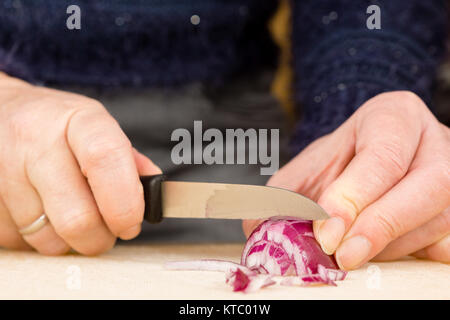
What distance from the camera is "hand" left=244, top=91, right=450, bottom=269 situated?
85cm

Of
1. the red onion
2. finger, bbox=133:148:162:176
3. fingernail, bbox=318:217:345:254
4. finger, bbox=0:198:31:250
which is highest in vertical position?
finger, bbox=133:148:162:176

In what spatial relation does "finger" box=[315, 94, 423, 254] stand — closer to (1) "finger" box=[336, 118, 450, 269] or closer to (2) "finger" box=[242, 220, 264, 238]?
(1) "finger" box=[336, 118, 450, 269]

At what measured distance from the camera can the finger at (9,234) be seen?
1005 millimetres

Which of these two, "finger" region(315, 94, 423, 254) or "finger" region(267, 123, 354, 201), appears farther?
"finger" region(267, 123, 354, 201)

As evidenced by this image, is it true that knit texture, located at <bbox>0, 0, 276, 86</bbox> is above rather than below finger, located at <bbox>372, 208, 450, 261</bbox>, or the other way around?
above

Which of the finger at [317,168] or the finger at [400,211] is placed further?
the finger at [317,168]

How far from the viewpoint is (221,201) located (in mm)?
923

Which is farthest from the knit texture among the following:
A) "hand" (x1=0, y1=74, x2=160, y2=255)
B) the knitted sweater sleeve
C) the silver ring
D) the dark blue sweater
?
the silver ring

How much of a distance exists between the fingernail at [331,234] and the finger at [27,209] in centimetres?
43

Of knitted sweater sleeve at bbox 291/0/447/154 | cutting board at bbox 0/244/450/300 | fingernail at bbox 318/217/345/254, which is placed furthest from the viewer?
knitted sweater sleeve at bbox 291/0/447/154

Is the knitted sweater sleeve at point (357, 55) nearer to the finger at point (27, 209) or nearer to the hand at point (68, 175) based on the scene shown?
the hand at point (68, 175)

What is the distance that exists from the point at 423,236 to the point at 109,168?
0.48m

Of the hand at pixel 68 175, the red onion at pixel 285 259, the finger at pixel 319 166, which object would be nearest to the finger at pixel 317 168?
the finger at pixel 319 166

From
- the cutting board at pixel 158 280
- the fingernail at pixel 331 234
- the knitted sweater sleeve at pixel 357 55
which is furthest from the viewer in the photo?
the knitted sweater sleeve at pixel 357 55
